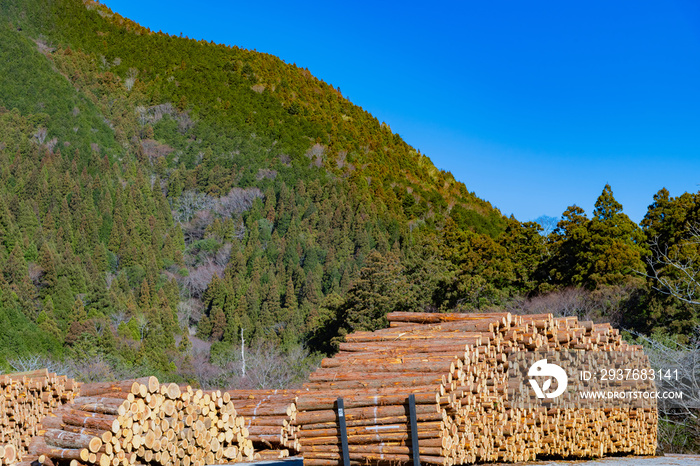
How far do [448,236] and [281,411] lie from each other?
4132 cm

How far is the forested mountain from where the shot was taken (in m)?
40.2

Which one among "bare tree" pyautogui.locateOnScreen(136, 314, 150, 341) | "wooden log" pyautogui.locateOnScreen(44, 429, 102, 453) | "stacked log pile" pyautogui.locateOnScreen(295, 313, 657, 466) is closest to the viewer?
"stacked log pile" pyautogui.locateOnScreen(295, 313, 657, 466)

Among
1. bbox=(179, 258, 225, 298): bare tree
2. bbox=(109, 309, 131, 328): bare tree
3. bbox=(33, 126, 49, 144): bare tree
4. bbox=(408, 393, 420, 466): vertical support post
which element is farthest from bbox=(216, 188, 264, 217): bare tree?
bbox=(408, 393, 420, 466): vertical support post

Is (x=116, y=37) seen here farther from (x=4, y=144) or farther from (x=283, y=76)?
(x=4, y=144)

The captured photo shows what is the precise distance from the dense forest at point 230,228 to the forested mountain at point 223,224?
22cm

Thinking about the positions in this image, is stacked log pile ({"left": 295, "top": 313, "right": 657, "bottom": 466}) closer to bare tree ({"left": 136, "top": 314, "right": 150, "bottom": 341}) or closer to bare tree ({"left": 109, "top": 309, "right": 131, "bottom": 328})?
bare tree ({"left": 136, "top": 314, "right": 150, "bottom": 341})

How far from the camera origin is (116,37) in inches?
4857

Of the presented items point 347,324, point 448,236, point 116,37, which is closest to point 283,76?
point 116,37

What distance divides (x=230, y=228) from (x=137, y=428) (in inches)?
2874

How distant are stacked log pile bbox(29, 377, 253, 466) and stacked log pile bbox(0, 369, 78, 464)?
2.61m

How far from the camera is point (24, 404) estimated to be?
14430 mm

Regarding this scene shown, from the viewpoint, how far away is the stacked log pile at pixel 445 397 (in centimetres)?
873

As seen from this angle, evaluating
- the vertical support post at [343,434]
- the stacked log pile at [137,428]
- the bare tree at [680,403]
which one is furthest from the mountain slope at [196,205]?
the vertical support post at [343,434]

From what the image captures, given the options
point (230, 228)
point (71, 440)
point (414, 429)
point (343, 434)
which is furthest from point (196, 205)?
point (414, 429)
